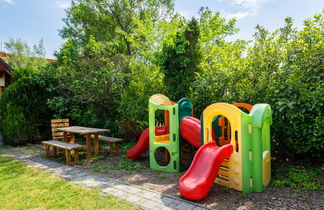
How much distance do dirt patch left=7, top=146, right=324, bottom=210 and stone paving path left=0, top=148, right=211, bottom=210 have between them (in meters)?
0.22

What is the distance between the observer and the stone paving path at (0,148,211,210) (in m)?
3.38

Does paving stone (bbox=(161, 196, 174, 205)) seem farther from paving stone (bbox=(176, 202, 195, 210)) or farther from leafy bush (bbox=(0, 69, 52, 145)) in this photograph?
leafy bush (bbox=(0, 69, 52, 145))

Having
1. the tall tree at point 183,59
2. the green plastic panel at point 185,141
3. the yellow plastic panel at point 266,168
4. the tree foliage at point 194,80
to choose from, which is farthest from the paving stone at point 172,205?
the tall tree at point 183,59

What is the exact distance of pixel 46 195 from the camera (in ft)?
12.8

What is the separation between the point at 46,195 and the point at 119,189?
1.35 meters

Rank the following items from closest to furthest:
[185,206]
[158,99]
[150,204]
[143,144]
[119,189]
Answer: [185,206] < [150,204] < [119,189] < [158,99] < [143,144]

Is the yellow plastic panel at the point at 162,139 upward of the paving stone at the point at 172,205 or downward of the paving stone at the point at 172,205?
upward

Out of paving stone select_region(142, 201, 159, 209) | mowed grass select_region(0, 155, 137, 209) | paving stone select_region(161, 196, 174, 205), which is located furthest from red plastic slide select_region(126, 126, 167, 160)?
paving stone select_region(142, 201, 159, 209)

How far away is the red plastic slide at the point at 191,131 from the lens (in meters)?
4.92

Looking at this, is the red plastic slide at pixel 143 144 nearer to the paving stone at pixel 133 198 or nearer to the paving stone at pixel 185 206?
the paving stone at pixel 133 198

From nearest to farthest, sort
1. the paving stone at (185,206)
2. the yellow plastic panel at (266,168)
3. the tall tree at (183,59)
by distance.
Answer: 1. the paving stone at (185,206)
2. the yellow plastic panel at (266,168)
3. the tall tree at (183,59)

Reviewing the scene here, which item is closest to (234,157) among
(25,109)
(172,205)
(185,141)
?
(172,205)

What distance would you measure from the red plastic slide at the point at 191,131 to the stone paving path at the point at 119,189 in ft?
5.21

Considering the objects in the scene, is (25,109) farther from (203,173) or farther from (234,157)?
(234,157)
